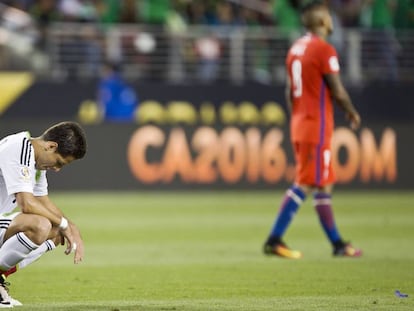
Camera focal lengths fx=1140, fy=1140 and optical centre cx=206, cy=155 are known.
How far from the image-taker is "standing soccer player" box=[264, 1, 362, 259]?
1169 centimetres

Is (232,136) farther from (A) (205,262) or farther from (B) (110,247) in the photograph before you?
(A) (205,262)

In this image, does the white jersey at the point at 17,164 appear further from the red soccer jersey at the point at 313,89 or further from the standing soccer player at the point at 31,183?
the red soccer jersey at the point at 313,89

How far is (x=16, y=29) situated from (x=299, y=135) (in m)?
12.5

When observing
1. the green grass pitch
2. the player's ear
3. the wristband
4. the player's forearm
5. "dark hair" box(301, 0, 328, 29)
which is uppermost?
"dark hair" box(301, 0, 328, 29)

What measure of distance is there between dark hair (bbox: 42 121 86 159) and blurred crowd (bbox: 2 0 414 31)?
1513 centimetres

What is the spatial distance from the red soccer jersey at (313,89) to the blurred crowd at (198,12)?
11533 millimetres

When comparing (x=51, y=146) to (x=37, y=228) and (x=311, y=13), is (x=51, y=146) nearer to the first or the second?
(x=37, y=228)

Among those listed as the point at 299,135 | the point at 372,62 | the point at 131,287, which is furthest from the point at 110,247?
the point at 372,62

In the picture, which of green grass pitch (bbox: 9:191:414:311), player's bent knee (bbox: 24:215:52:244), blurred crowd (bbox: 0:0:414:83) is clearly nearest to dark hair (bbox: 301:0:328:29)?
green grass pitch (bbox: 9:191:414:311)

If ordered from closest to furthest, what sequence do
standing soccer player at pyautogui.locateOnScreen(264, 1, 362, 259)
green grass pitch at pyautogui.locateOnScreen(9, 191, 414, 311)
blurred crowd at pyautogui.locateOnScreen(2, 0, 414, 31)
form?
green grass pitch at pyautogui.locateOnScreen(9, 191, 414, 311) < standing soccer player at pyautogui.locateOnScreen(264, 1, 362, 259) < blurred crowd at pyautogui.locateOnScreen(2, 0, 414, 31)

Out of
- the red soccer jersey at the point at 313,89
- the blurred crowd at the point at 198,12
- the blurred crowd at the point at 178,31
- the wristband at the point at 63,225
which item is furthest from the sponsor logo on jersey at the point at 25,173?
the blurred crowd at the point at 198,12

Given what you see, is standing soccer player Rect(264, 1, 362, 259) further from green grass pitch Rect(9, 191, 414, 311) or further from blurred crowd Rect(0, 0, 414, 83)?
blurred crowd Rect(0, 0, 414, 83)

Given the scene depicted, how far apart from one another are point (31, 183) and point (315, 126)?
4641 mm

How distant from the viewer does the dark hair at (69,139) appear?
25.1 ft
